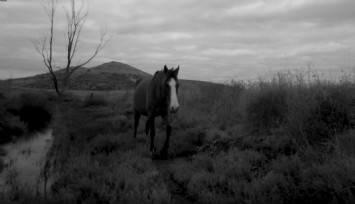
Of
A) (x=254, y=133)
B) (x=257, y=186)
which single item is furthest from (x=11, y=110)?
(x=257, y=186)

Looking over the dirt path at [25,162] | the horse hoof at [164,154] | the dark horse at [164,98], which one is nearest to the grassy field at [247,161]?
the horse hoof at [164,154]

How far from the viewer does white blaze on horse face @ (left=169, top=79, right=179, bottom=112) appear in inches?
277

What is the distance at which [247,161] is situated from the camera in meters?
5.56

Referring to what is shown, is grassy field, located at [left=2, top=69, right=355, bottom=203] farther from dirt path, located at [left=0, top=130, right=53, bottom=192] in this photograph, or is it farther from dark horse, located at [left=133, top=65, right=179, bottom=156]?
dark horse, located at [left=133, top=65, right=179, bottom=156]

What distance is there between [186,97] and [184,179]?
10.9 m

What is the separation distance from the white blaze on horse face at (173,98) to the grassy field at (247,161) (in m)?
1.31

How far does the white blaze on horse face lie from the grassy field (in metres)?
1.31

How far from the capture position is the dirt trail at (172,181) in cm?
492

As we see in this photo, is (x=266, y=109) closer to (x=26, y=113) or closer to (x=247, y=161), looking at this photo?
(x=247, y=161)

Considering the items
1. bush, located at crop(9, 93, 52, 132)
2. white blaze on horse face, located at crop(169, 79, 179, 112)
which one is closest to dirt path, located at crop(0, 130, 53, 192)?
white blaze on horse face, located at crop(169, 79, 179, 112)

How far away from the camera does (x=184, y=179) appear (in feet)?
18.5

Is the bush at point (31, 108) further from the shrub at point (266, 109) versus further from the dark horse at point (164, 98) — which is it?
the shrub at point (266, 109)

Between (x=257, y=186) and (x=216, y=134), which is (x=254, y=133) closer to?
(x=216, y=134)

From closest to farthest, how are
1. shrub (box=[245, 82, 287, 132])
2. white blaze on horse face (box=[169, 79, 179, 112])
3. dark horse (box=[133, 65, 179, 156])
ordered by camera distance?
1. white blaze on horse face (box=[169, 79, 179, 112])
2. dark horse (box=[133, 65, 179, 156])
3. shrub (box=[245, 82, 287, 132])
